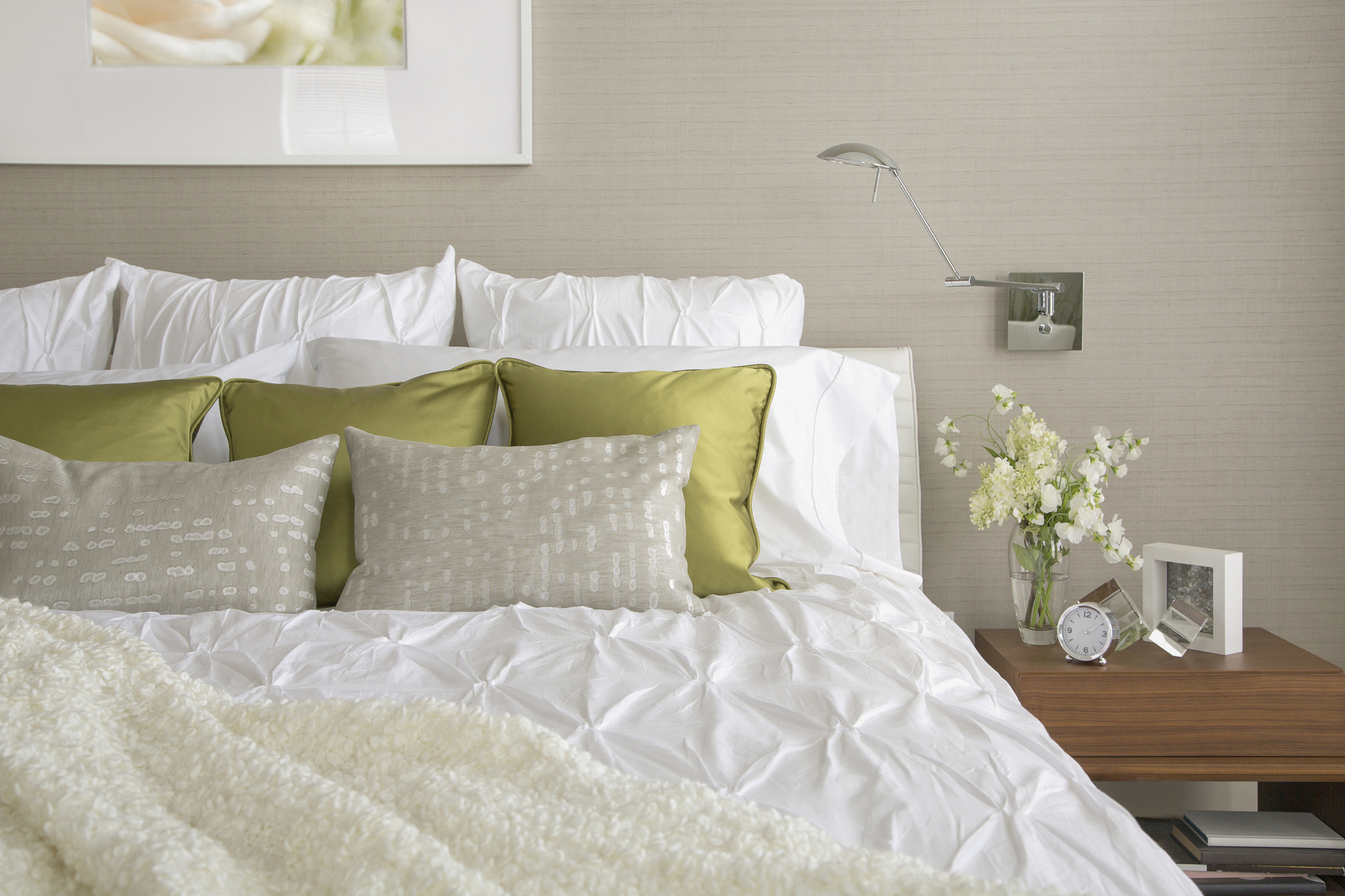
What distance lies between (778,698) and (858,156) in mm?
1294

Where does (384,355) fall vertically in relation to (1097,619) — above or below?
above

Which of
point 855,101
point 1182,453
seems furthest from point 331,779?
point 1182,453

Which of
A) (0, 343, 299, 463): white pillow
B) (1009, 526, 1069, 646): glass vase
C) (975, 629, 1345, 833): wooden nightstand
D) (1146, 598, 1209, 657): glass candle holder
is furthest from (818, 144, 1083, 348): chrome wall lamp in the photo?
(0, 343, 299, 463): white pillow

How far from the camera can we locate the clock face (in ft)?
5.46

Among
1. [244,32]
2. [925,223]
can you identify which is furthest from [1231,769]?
[244,32]

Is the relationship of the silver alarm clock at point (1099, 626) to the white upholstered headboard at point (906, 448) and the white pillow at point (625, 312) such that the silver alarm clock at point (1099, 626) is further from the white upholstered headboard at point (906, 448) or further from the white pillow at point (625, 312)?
the white pillow at point (625, 312)

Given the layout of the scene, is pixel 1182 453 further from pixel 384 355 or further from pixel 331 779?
pixel 331 779

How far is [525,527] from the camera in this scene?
1296 mm

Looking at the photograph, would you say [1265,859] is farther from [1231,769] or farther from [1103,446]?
[1103,446]

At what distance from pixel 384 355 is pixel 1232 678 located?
165cm

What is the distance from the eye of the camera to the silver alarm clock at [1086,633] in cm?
166

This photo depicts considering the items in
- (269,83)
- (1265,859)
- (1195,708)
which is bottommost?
(1265,859)

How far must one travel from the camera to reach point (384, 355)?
172cm

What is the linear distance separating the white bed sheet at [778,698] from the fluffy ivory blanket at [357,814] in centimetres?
12
